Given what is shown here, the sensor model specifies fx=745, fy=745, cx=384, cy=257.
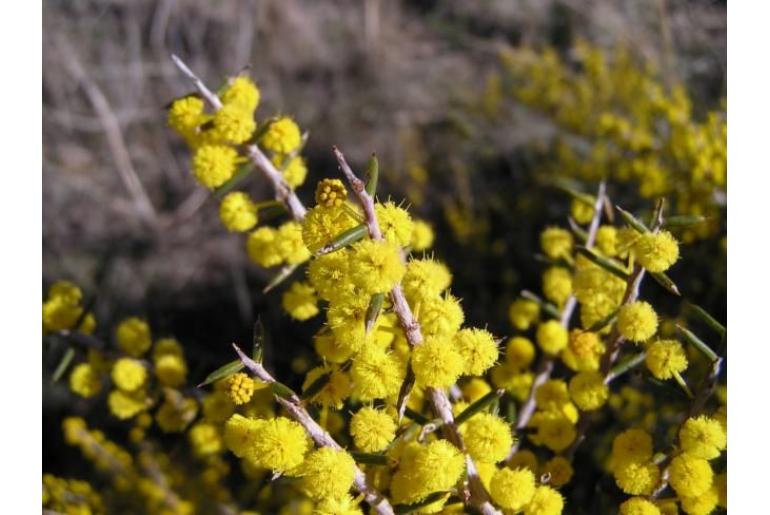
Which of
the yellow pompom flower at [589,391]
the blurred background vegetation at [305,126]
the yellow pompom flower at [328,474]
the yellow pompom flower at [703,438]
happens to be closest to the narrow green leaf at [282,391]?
the yellow pompom flower at [328,474]

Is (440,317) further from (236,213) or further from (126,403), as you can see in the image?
(126,403)

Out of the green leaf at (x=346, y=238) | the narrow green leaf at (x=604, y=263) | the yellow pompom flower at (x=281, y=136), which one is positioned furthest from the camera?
the yellow pompom flower at (x=281, y=136)

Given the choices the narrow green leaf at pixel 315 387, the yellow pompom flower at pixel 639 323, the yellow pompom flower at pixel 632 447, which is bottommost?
the yellow pompom flower at pixel 632 447

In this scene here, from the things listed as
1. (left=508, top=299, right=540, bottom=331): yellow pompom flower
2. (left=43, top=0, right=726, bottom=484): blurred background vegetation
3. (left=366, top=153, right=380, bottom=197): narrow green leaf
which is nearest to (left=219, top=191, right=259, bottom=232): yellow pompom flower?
(left=366, top=153, right=380, bottom=197): narrow green leaf

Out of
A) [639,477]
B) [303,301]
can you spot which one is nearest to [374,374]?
[303,301]

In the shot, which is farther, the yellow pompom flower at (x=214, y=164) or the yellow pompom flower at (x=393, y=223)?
the yellow pompom flower at (x=214, y=164)

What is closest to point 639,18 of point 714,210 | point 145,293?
point 714,210

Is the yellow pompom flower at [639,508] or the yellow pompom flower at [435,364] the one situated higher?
the yellow pompom flower at [435,364]

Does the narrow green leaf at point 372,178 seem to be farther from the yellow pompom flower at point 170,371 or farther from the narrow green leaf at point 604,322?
the yellow pompom flower at point 170,371
